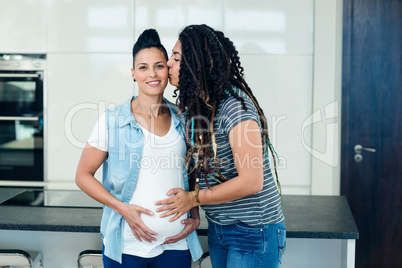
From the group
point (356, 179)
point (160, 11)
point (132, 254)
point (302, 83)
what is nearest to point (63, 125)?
point (160, 11)

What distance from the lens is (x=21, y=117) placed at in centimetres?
289

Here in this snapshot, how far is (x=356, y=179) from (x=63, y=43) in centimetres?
209

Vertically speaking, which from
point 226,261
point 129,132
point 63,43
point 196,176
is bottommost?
point 226,261

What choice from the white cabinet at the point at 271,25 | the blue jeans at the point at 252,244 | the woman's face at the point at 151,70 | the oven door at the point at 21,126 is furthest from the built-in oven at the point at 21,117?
the blue jeans at the point at 252,244

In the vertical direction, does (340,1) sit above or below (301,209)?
above

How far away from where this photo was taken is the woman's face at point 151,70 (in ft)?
4.50

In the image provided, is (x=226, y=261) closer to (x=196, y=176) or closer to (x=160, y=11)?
(x=196, y=176)

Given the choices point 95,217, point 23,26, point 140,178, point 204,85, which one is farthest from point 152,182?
point 23,26

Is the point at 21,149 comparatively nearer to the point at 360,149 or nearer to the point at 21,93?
the point at 21,93

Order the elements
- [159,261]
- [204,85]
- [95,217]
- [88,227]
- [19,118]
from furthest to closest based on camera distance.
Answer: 1. [19,118]
2. [95,217]
3. [88,227]
4. [159,261]
5. [204,85]

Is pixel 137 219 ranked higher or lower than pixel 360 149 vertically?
lower

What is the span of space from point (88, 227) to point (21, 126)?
162 cm

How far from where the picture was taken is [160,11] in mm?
2775

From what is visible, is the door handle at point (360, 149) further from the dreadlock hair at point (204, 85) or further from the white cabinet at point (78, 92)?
the dreadlock hair at point (204, 85)
